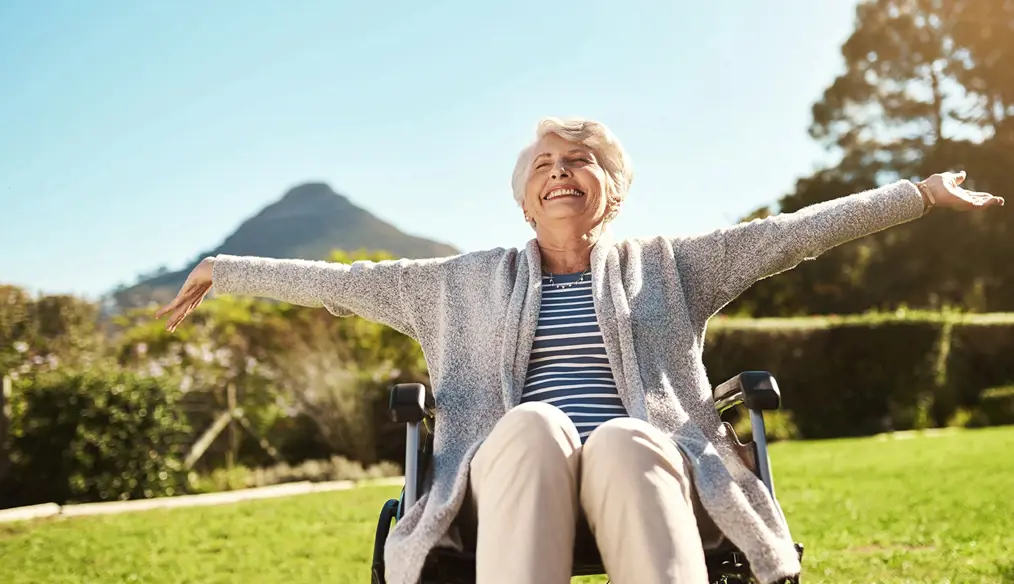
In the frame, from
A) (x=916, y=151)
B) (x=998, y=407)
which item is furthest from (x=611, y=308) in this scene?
(x=916, y=151)

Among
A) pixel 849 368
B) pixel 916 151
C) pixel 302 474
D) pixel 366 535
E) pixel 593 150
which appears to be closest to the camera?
pixel 593 150

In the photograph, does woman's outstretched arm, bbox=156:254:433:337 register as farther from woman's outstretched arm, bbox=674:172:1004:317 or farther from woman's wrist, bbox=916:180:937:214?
woman's wrist, bbox=916:180:937:214

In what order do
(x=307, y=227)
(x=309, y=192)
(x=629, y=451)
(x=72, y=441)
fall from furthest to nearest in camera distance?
(x=309, y=192)
(x=307, y=227)
(x=72, y=441)
(x=629, y=451)

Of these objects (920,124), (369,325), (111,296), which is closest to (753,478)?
(369,325)

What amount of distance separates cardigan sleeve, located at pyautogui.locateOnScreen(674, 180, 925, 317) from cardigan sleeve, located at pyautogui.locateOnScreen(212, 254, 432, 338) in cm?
68

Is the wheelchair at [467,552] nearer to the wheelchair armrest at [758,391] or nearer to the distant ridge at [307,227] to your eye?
the wheelchair armrest at [758,391]

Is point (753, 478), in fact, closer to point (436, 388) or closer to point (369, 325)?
point (436, 388)

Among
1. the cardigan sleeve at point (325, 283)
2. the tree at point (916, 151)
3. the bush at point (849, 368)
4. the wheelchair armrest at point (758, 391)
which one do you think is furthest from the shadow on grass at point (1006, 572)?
the tree at point (916, 151)

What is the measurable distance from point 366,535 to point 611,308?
281cm

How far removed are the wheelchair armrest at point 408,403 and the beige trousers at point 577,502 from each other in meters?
0.16

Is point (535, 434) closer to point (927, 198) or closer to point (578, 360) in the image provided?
point (578, 360)

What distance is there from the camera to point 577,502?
1735 millimetres

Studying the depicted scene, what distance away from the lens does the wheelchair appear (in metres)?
1.78

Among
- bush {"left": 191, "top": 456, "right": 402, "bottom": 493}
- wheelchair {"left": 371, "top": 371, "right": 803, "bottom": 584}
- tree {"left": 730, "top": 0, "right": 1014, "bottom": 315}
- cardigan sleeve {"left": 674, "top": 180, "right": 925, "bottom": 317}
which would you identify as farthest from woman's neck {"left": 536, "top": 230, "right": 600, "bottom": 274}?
tree {"left": 730, "top": 0, "right": 1014, "bottom": 315}
